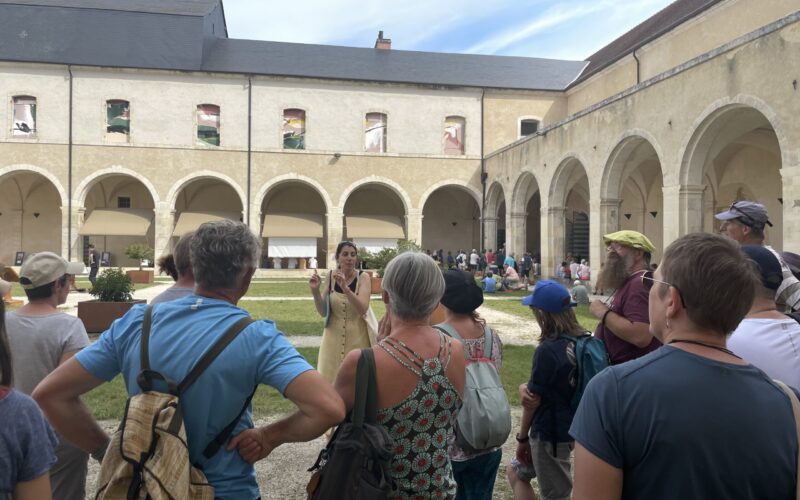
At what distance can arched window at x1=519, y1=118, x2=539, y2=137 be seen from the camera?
2636 centimetres

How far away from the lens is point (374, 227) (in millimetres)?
27422

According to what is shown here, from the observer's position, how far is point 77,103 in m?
22.6

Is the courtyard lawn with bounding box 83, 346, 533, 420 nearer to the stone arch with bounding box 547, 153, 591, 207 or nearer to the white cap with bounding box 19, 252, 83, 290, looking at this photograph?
the white cap with bounding box 19, 252, 83, 290

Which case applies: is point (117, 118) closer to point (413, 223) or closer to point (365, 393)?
point (413, 223)

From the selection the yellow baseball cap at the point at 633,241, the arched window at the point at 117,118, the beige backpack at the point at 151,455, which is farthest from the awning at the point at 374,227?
the beige backpack at the point at 151,455

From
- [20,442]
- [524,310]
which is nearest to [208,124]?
[524,310]

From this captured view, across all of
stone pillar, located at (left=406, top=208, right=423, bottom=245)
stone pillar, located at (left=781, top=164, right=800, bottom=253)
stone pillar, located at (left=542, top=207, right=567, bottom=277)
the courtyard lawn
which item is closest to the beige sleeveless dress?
the courtyard lawn

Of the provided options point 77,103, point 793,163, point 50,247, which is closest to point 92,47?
point 77,103

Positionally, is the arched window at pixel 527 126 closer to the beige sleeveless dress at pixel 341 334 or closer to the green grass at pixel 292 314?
the green grass at pixel 292 314

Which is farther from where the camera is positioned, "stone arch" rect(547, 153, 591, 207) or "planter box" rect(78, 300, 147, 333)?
"stone arch" rect(547, 153, 591, 207)

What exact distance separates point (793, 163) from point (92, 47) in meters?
25.0

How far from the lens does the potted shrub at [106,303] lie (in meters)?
8.94

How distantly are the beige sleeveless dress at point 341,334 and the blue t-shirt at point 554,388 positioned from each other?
5.84ft

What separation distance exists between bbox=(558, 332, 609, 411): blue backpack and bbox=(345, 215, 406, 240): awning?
24.2 meters
